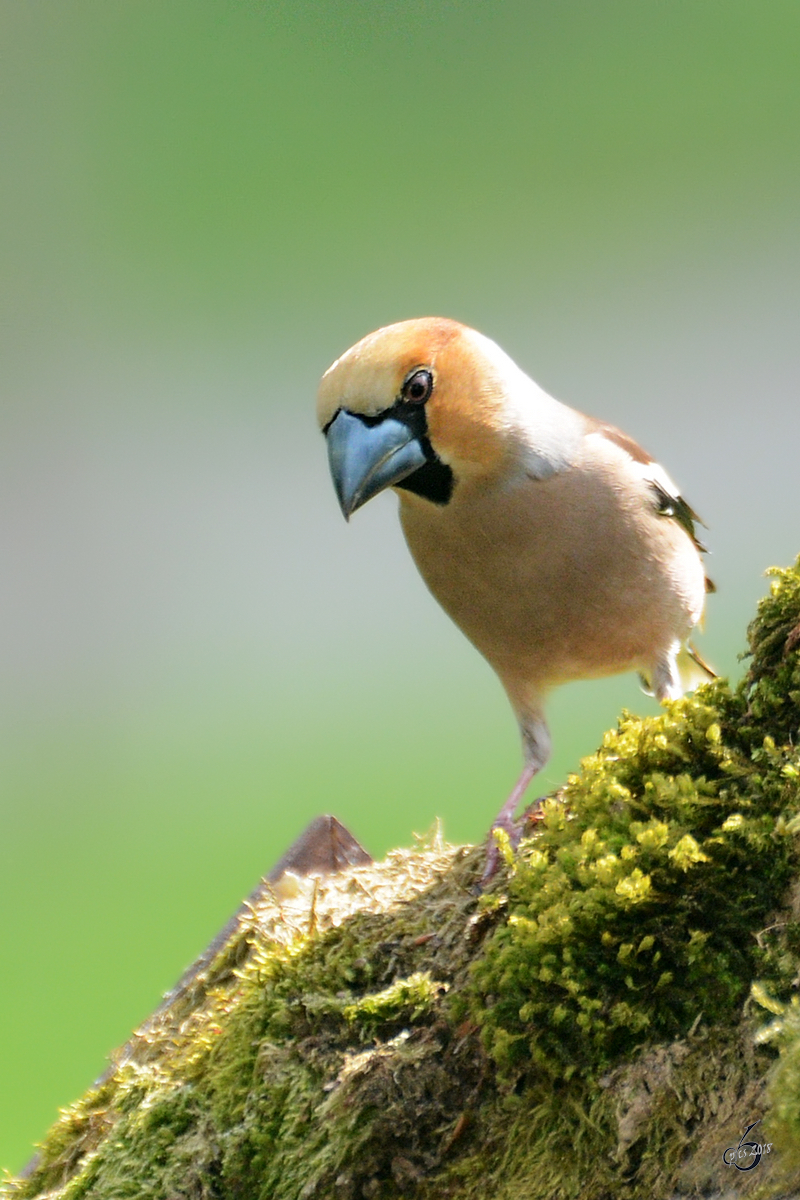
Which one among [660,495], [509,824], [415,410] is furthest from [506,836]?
[660,495]

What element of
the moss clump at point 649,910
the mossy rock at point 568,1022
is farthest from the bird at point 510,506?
the moss clump at point 649,910

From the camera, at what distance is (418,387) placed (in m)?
2.85

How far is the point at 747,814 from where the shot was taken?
1652 millimetres

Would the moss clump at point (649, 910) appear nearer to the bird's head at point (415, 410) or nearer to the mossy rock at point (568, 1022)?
the mossy rock at point (568, 1022)

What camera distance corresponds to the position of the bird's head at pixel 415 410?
2.75 meters

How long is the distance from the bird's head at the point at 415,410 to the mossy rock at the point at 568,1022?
3.63 feet

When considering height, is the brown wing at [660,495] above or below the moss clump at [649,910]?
above

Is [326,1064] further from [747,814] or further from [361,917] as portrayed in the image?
[747,814]

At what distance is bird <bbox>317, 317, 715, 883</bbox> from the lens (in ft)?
9.18

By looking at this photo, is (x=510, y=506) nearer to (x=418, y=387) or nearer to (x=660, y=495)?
(x=418, y=387)

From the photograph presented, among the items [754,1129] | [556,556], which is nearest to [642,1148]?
[754,1129]

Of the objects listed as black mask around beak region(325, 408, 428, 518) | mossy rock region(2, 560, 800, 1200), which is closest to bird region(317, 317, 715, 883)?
black mask around beak region(325, 408, 428, 518)

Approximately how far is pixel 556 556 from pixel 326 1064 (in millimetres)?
1566

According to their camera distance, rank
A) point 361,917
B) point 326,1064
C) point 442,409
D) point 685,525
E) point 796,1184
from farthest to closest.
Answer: point 685,525 < point 442,409 < point 361,917 < point 326,1064 < point 796,1184
